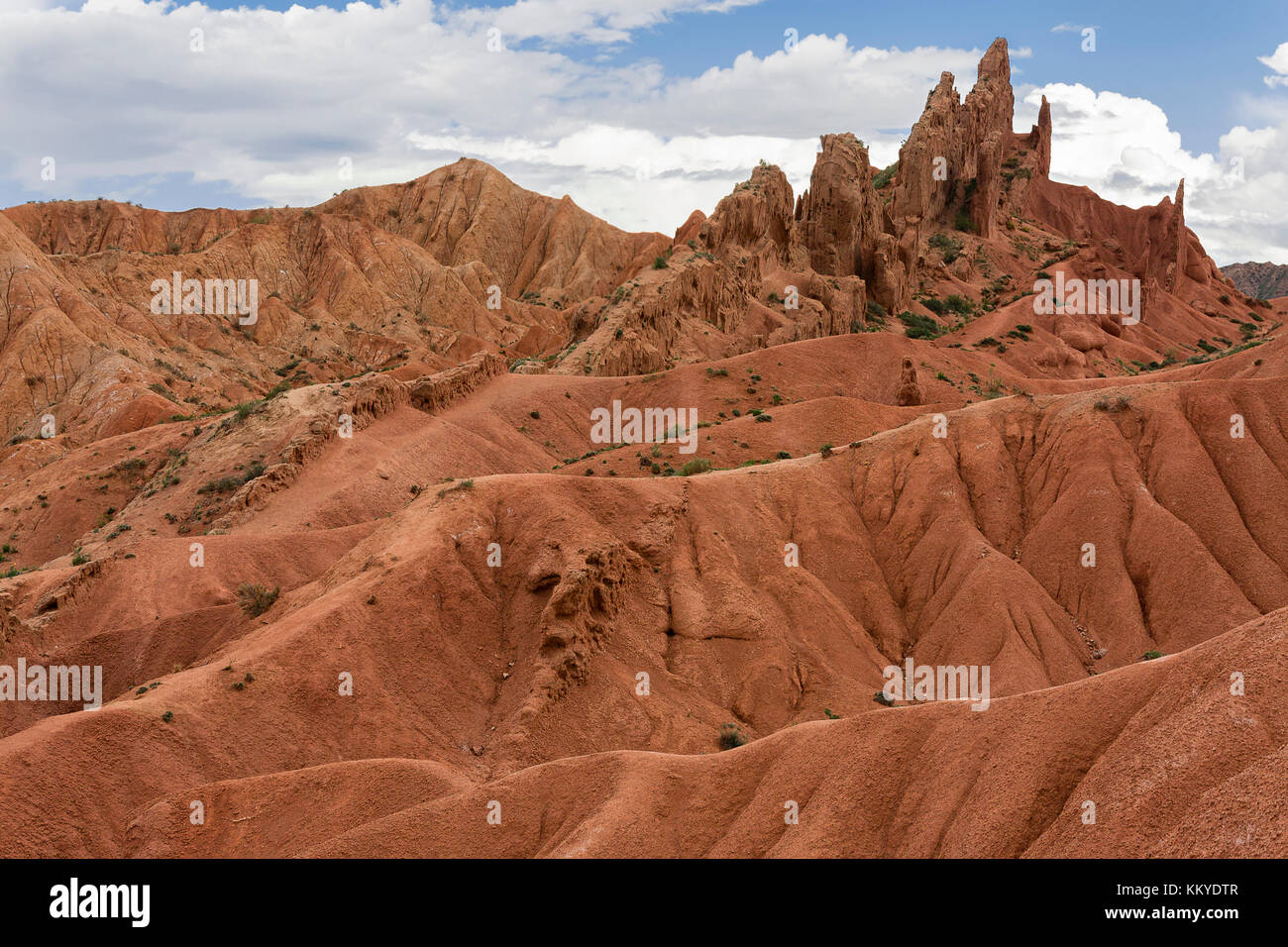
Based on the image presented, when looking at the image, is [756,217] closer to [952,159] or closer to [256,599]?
[952,159]

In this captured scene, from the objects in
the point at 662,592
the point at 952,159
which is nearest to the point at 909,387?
the point at 662,592

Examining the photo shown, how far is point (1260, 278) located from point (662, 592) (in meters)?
195

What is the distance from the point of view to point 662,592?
1239 inches

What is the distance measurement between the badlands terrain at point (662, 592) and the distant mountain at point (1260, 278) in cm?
12961

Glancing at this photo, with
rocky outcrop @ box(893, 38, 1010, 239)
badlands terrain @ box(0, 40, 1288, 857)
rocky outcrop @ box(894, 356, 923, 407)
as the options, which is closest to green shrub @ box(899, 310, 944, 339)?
badlands terrain @ box(0, 40, 1288, 857)

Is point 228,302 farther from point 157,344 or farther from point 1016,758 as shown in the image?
point 1016,758

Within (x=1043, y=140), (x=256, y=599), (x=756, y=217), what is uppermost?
(x=1043, y=140)

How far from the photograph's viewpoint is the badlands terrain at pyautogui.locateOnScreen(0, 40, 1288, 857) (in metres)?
16.3

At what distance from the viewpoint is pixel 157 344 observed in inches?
3319

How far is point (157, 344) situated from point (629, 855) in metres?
80.0

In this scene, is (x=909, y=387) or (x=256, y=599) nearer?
(x=256, y=599)

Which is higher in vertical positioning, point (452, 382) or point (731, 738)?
point (452, 382)
